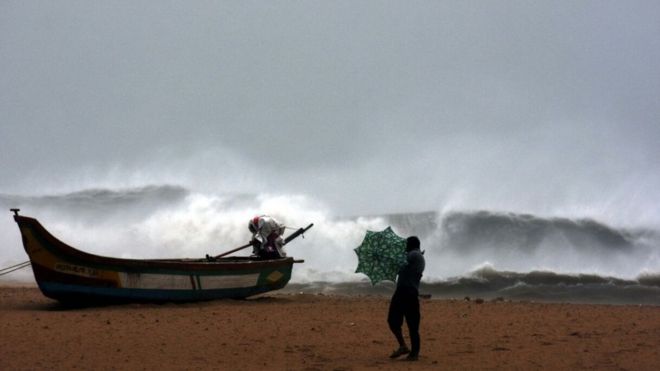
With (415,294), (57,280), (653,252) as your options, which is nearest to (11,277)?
(57,280)

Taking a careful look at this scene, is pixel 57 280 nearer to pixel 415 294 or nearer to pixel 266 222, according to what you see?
pixel 266 222

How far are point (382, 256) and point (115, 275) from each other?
6.08m

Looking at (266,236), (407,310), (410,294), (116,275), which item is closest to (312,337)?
(407,310)

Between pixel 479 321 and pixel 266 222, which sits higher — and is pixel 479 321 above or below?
below

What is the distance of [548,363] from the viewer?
27.4 ft

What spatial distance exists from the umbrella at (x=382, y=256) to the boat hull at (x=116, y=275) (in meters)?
5.45

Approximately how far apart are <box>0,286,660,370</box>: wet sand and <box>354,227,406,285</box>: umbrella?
96 centimetres

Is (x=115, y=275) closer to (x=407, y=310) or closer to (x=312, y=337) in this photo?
(x=312, y=337)

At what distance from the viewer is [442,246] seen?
26.6 metres

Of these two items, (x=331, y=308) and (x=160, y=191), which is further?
(x=160, y=191)

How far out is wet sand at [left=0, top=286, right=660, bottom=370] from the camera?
8.45 m

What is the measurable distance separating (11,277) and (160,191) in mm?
16754

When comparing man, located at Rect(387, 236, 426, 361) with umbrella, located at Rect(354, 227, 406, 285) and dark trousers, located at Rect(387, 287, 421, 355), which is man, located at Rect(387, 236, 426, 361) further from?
umbrella, located at Rect(354, 227, 406, 285)

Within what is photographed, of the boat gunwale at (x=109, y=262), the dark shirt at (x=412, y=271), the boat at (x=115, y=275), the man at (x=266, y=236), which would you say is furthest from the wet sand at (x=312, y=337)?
the man at (x=266, y=236)
